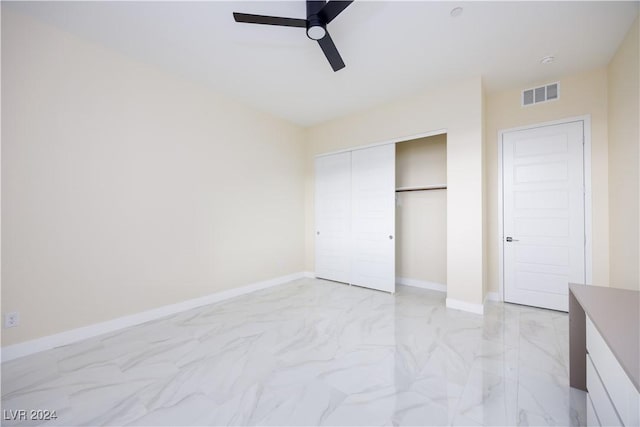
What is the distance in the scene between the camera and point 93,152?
2502mm

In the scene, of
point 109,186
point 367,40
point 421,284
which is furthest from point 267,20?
point 421,284

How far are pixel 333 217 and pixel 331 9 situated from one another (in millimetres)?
3088

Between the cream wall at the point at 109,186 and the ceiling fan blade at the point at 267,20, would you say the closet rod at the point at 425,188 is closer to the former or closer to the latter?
the cream wall at the point at 109,186

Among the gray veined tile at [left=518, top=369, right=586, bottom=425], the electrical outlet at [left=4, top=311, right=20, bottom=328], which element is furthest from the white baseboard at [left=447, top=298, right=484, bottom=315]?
the electrical outlet at [left=4, top=311, right=20, bottom=328]

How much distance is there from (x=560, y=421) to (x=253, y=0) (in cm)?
348

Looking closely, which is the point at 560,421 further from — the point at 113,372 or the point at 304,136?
the point at 304,136

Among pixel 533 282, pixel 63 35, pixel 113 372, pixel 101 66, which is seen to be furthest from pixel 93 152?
pixel 533 282

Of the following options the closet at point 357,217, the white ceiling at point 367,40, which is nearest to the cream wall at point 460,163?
the white ceiling at point 367,40

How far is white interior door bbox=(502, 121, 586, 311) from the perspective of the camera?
9.91 ft

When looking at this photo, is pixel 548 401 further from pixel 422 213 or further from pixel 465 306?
pixel 422 213

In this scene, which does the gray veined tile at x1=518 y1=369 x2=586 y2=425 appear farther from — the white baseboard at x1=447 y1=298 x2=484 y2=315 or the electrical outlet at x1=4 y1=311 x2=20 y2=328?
the electrical outlet at x1=4 y1=311 x2=20 y2=328

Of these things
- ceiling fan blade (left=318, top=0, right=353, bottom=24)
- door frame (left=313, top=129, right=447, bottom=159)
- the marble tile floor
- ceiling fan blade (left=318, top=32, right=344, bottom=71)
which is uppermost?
ceiling fan blade (left=318, top=0, right=353, bottom=24)

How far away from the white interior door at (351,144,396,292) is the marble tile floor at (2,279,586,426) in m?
1.03

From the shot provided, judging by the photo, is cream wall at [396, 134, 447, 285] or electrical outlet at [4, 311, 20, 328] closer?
electrical outlet at [4, 311, 20, 328]
